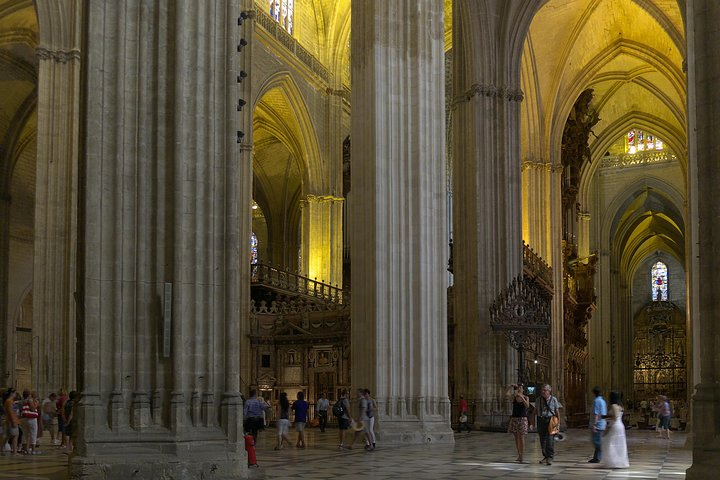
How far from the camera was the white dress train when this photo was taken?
43.3 feet

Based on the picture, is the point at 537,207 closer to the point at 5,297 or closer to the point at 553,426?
the point at 5,297

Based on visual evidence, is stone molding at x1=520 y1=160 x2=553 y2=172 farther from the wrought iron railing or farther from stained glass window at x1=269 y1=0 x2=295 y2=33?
→ stained glass window at x1=269 y1=0 x2=295 y2=33

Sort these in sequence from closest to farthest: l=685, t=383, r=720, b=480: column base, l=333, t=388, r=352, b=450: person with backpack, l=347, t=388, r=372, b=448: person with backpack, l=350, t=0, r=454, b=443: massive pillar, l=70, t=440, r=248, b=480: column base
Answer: l=685, t=383, r=720, b=480: column base, l=70, t=440, r=248, b=480: column base, l=347, t=388, r=372, b=448: person with backpack, l=333, t=388, r=352, b=450: person with backpack, l=350, t=0, r=454, b=443: massive pillar

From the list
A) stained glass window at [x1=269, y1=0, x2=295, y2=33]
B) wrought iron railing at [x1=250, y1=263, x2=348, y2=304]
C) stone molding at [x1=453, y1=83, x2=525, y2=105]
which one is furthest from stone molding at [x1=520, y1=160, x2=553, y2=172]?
stained glass window at [x1=269, y1=0, x2=295, y2=33]

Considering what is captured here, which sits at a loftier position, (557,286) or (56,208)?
(56,208)

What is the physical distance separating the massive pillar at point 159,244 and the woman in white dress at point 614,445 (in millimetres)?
5515

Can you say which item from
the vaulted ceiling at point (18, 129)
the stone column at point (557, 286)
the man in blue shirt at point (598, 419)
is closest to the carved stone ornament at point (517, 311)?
the stone column at point (557, 286)

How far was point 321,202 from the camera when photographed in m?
38.8

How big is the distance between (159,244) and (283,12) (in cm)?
2724

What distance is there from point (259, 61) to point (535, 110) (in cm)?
1058

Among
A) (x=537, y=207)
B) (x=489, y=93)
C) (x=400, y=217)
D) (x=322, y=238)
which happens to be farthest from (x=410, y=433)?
(x=322, y=238)

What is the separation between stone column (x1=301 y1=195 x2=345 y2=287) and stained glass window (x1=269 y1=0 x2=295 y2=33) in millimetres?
7063

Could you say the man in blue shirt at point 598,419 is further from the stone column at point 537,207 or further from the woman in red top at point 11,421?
the stone column at point 537,207

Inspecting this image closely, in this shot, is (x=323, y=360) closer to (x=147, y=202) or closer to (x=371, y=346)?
(x=371, y=346)
